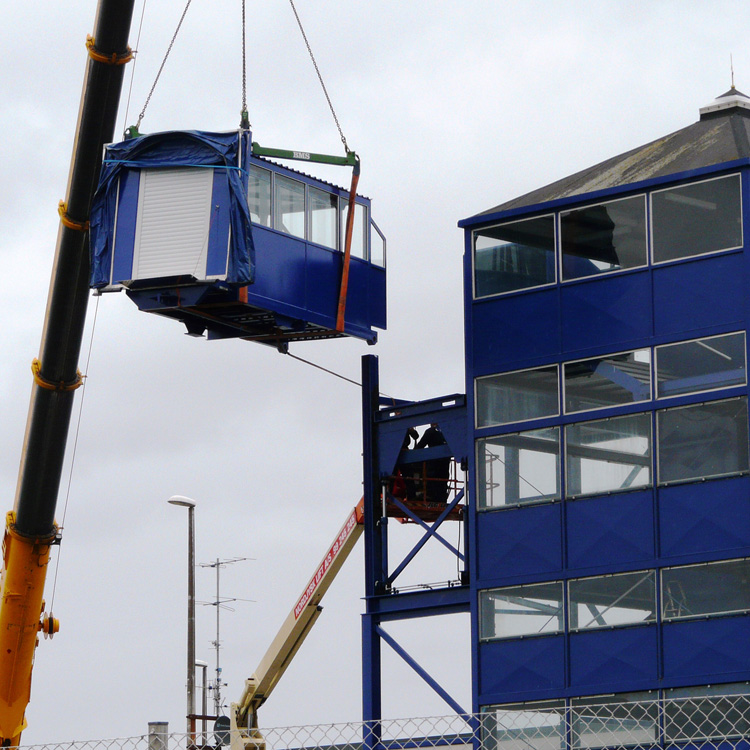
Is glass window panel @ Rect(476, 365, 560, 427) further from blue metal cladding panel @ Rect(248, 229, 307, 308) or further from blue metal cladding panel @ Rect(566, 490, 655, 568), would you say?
blue metal cladding panel @ Rect(248, 229, 307, 308)

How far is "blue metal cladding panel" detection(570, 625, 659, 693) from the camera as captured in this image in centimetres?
2619

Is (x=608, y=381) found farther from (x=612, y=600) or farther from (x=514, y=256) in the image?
(x=612, y=600)

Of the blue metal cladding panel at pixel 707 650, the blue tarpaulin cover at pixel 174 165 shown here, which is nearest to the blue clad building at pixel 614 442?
the blue metal cladding panel at pixel 707 650

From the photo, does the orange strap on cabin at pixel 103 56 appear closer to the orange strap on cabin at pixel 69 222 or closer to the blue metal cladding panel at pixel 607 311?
the orange strap on cabin at pixel 69 222

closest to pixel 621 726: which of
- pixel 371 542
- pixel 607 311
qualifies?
pixel 607 311

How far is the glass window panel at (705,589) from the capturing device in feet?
83.5

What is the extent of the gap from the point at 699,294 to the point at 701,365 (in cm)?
122

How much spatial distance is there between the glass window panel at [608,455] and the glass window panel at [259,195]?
21.5 ft

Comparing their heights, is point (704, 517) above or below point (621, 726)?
above

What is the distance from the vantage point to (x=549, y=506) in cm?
2775

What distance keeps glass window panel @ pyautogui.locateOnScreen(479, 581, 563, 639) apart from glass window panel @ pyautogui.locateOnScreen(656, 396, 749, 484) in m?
2.99

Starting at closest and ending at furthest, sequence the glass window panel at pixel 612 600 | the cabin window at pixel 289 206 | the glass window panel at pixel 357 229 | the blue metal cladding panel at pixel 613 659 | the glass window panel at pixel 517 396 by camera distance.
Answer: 1. the blue metal cladding panel at pixel 613 659
2. the glass window panel at pixel 612 600
3. the cabin window at pixel 289 206
4. the glass window panel at pixel 517 396
5. the glass window panel at pixel 357 229

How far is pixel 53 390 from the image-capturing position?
97.2 feet

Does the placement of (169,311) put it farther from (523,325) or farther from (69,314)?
(523,325)
